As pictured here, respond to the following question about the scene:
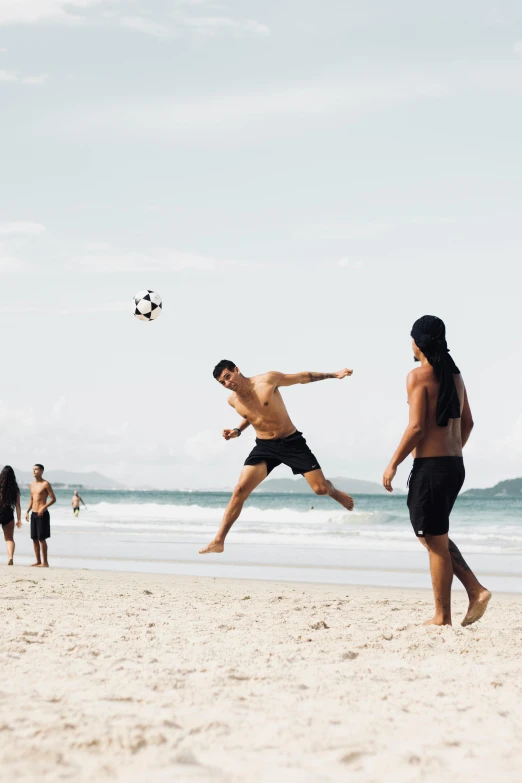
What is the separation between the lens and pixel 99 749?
11.3 feet

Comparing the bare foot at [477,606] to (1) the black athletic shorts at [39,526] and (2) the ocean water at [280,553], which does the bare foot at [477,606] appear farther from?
(1) the black athletic shorts at [39,526]

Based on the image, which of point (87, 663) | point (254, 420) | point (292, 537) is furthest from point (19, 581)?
point (292, 537)

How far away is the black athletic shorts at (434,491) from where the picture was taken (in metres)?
6.52

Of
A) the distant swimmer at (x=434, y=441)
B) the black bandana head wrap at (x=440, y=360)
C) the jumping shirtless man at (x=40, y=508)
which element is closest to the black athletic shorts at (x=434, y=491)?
the distant swimmer at (x=434, y=441)

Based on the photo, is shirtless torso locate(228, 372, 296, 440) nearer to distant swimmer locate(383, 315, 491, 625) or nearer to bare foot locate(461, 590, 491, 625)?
distant swimmer locate(383, 315, 491, 625)

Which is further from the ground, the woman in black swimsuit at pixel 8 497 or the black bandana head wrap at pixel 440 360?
the black bandana head wrap at pixel 440 360

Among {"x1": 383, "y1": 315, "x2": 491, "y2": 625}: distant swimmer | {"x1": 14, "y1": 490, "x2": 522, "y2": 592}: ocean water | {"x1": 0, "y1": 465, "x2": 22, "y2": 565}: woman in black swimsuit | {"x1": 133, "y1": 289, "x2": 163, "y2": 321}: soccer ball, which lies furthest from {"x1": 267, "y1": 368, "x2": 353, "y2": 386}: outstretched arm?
{"x1": 0, "y1": 465, "x2": 22, "y2": 565}: woman in black swimsuit

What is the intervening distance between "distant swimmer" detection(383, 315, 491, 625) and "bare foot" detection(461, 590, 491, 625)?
1.23 feet

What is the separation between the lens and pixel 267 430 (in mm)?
8852

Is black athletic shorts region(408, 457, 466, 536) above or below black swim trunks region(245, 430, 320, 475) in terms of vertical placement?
below

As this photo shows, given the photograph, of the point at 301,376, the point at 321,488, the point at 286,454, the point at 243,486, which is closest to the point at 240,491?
the point at 243,486

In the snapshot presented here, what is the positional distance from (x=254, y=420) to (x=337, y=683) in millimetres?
4331

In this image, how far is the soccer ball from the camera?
12062mm

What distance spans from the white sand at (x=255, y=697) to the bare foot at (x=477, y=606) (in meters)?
0.11
